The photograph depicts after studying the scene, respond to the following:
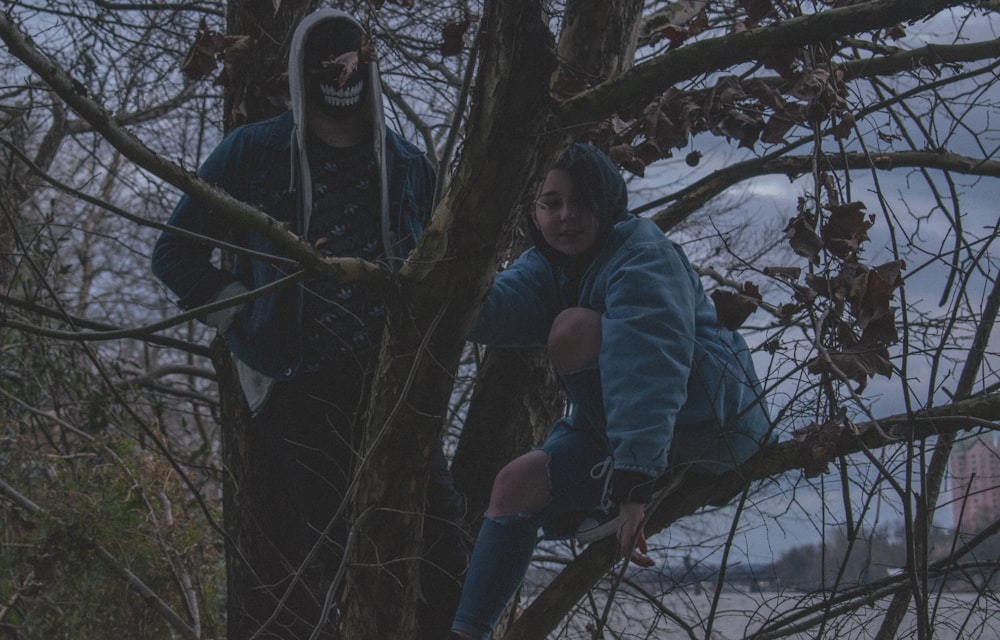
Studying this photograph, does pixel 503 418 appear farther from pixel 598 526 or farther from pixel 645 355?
pixel 645 355

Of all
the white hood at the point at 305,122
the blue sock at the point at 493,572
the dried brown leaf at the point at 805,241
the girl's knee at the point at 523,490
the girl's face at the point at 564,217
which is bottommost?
the blue sock at the point at 493,572

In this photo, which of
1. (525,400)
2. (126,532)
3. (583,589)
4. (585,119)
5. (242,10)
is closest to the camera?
(585,119)

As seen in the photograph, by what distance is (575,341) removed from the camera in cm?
251

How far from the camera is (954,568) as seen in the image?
2484mm

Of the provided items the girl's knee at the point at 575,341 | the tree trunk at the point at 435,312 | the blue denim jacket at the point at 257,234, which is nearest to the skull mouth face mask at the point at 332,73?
the blue denim jacket at the point at 257,234

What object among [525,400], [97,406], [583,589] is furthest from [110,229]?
[583,589]

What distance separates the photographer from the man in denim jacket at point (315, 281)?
275 cm

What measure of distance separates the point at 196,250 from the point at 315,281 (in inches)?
14.9

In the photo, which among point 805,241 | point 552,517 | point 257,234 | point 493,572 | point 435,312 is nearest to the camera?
point 435,312

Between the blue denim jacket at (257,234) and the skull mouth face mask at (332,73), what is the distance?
0.39 feet

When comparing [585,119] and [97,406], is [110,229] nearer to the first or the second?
[97,406]

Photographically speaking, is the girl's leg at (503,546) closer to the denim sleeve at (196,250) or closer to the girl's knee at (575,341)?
the girl's knee at (575,341)

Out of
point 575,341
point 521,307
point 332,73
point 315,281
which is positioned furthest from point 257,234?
point 575,341

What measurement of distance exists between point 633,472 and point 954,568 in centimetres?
87
